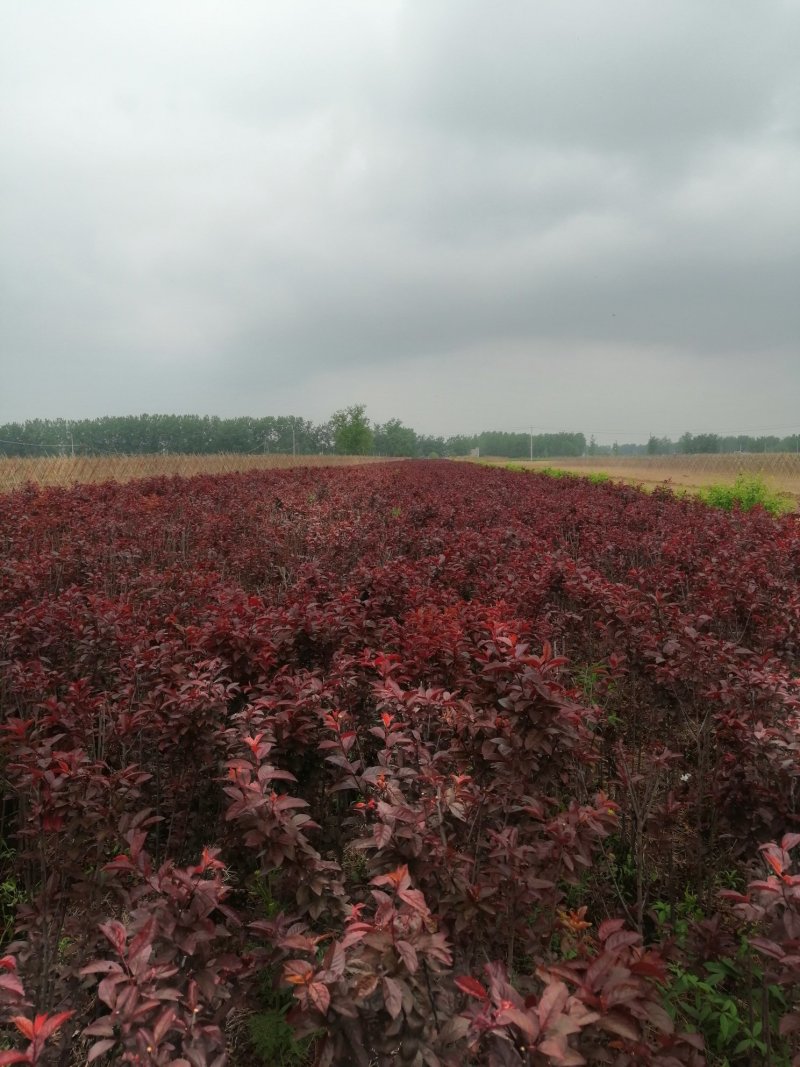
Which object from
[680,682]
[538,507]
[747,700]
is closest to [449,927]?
[747,700]

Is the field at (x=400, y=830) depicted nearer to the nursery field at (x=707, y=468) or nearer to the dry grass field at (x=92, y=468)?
the dry grass field at (x=92, y=468)

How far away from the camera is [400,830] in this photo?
5.02 ft

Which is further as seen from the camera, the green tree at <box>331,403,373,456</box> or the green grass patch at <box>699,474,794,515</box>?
the green tree at <box>331,403,373,456</box>

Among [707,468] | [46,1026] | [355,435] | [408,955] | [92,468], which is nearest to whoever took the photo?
[46,1026]

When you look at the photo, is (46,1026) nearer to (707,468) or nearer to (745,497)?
(745,497)

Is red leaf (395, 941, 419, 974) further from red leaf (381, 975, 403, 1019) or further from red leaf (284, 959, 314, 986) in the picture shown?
red leaf (284, 959, 314, 986)

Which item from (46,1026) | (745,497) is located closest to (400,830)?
(46,1026)

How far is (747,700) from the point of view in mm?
2500

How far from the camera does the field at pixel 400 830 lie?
120cm

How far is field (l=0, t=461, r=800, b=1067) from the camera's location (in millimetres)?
1198

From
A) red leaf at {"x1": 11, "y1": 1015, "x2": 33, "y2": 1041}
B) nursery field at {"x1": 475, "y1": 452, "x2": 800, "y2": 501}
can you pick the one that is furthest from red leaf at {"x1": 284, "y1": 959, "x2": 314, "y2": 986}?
nursery field at {"x1": 475, "y1": 452, "x2": 800, "y2": 501}

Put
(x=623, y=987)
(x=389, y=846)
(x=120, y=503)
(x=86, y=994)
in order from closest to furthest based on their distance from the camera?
(x=623, y=987), (x=389, y=846), (x=86, y=994), (x=120, y=503)

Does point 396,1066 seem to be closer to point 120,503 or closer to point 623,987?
point 623,987

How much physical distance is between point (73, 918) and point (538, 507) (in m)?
7.34
